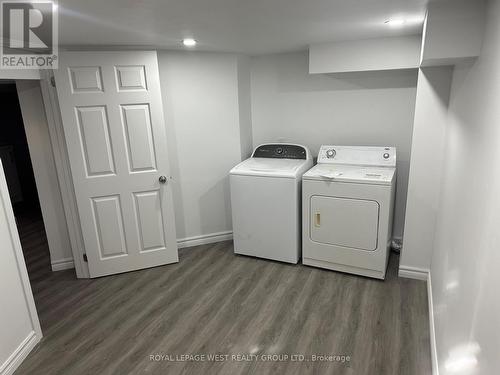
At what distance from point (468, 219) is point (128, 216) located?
101 inches

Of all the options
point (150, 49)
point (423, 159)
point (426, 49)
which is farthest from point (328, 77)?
point (150, 49)

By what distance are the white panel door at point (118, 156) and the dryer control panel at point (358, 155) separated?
1.55 metres

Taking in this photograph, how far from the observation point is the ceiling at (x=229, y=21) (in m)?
1.62

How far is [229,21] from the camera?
6.43 ft

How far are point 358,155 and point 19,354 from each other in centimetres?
299

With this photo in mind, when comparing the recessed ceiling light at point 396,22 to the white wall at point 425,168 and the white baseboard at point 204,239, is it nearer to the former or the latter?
the white wall at point 425,168

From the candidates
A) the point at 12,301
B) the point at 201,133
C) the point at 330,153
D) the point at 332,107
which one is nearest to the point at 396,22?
the point at 332,107

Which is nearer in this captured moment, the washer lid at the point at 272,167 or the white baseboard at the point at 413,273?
the white baseboard at the point at 413,273

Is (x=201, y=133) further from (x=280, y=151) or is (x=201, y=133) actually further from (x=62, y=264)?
(x=62, y=264)

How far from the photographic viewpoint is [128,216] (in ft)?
9.67

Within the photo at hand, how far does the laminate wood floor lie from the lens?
1965 mm

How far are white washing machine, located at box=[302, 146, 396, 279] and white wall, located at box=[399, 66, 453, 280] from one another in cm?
17

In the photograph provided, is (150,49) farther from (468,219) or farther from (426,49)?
(468,219)

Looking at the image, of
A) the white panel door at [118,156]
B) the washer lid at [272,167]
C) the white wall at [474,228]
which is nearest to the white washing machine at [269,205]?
the washer lid at [272,167]
